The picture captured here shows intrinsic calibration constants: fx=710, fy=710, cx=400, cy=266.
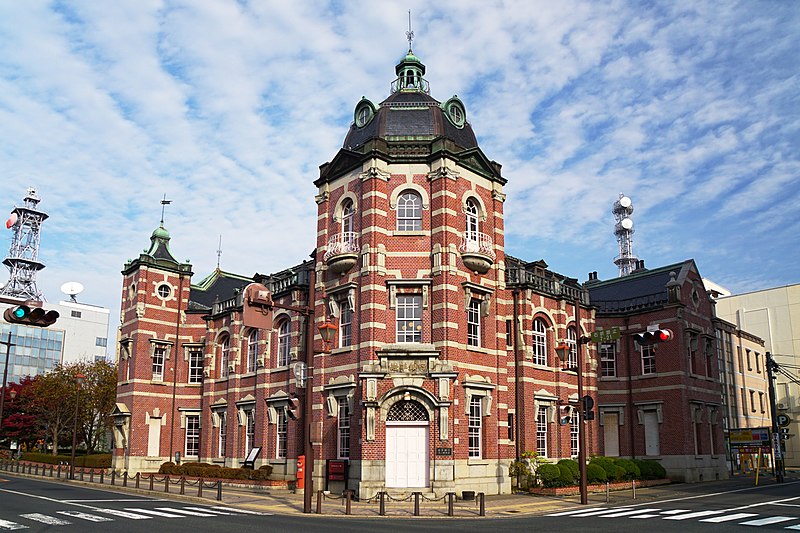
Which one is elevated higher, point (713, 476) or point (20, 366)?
point (20, 366)

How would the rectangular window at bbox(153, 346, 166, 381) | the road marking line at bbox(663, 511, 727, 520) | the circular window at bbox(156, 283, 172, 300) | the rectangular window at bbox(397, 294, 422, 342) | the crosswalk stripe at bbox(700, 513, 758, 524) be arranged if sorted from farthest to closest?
the circular window at bbox(156, 283, 172, 300), the rectangular window at bbox(153, 346, 166, 381), the rectangular window at bbox(397, 294, 422, 342), the road marking line at bbox(663, 511, 727, 520), the crosswalk stripe at bbox(700, 513, 758, 524)

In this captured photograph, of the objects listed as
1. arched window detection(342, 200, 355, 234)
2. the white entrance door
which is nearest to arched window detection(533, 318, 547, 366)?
the white entrance door

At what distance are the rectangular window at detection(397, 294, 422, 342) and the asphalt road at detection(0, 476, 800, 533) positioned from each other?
30.1 ft

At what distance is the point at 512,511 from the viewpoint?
24.8 metres

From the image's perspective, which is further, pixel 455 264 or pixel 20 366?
pixel 20 366

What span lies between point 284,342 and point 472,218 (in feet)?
41.7

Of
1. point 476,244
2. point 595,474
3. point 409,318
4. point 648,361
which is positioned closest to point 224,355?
point 409,318

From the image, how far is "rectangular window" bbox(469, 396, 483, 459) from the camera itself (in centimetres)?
3052

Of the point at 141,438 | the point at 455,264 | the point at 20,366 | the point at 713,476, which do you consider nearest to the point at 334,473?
the point at 455,264

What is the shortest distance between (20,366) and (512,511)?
327 feet

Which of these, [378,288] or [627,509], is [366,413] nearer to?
[378,288]

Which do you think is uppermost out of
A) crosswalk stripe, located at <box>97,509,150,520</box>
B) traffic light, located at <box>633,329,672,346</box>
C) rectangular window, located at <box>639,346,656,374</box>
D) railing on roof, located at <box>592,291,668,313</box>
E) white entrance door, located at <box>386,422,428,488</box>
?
railing on roof, located at <box>592,291,668,313</box>

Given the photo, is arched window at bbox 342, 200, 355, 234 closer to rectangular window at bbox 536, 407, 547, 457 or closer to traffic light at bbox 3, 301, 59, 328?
rectangular window at bbox 536, 407, 547, 457

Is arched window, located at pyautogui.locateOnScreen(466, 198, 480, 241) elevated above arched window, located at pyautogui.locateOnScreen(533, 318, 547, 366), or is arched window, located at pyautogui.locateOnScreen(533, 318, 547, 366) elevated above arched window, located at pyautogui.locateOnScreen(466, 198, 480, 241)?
arched window, located at pyautogui.locateOnScreen(466, 198, 480, 241)
